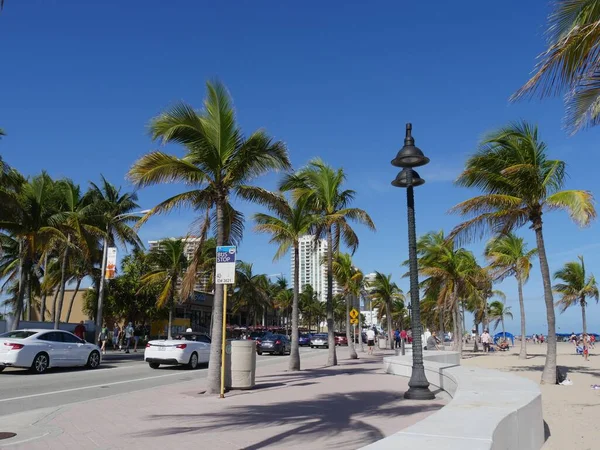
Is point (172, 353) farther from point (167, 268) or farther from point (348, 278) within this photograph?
point (167, 268)

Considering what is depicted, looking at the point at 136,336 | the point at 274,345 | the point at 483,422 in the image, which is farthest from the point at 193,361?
the point at 136,336

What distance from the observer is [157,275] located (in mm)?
41500

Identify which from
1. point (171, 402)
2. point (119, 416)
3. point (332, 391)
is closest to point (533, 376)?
point (332, 391)

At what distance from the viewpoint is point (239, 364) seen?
44.6 ft

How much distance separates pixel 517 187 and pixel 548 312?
395 cm

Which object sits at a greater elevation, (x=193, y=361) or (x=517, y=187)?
(x=517, y=187)

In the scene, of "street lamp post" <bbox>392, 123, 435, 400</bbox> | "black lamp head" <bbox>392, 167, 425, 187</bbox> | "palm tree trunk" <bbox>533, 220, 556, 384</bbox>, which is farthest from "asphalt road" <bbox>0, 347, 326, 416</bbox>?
"palm tree trunk" <bbox>533, 220, 556, 384</bbox>


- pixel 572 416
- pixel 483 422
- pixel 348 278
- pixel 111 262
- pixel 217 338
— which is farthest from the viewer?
pixel 348 278

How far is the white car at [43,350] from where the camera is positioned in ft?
55.0

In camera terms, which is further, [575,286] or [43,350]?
[575,286]

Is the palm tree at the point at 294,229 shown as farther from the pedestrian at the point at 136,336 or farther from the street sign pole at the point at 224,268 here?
the pedestrian at the point at 136,336

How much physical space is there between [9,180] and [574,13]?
25.3 metres

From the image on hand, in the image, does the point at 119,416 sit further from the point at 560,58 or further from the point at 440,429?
the point at 560,58

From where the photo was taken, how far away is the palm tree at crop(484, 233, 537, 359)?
99.3ft
